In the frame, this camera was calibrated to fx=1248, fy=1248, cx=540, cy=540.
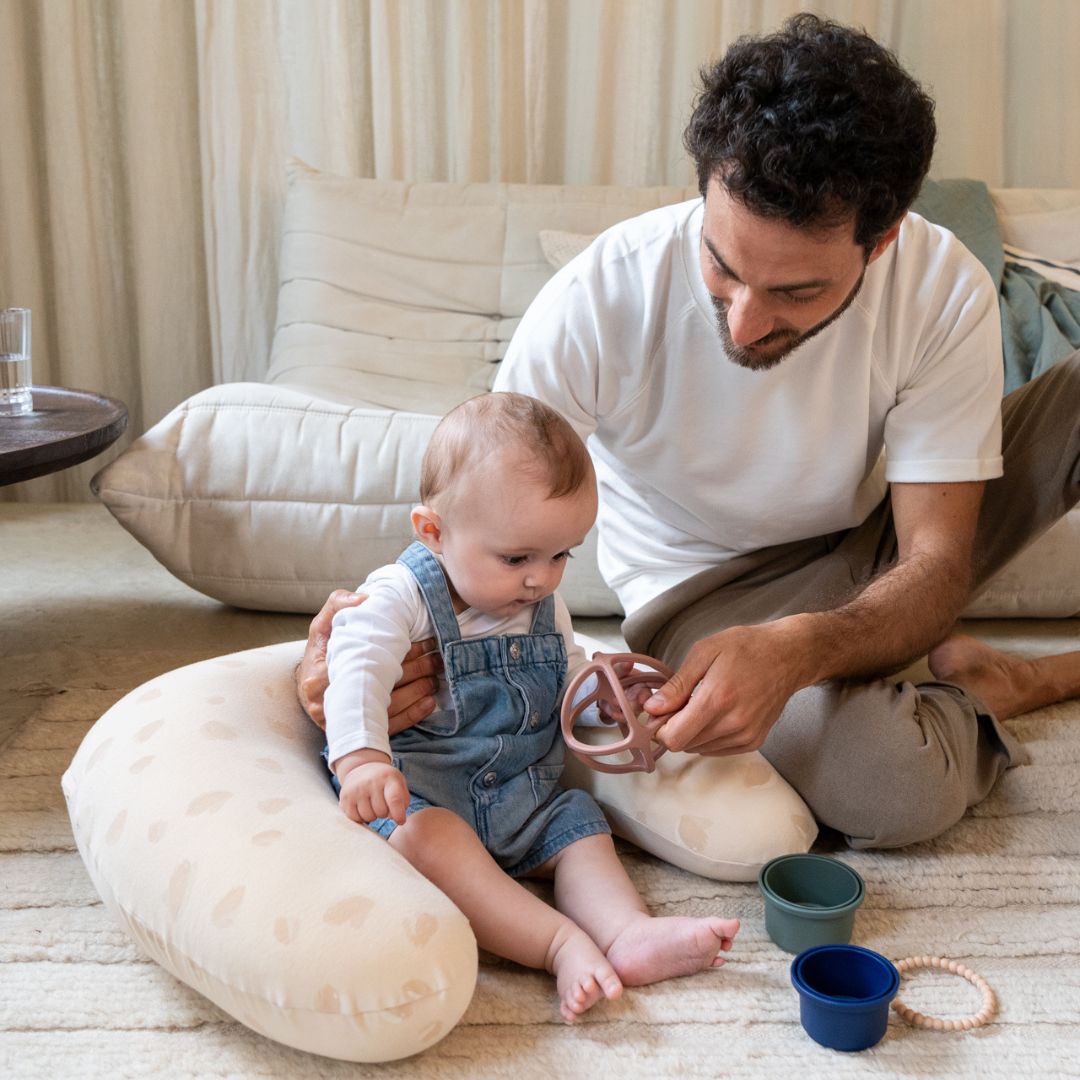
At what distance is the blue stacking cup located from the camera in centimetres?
117

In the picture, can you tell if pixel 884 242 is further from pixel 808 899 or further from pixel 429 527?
pixel 808 899

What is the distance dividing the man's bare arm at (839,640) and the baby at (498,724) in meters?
0.18

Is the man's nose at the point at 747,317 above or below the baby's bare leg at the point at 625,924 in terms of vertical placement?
above

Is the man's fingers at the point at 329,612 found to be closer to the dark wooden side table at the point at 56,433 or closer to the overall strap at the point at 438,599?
the overall strap at the point at 438,599

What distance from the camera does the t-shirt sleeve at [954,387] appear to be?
66.3 inches

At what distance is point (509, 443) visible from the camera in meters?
1.37

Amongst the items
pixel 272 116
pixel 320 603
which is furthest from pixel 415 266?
pixel 320 603

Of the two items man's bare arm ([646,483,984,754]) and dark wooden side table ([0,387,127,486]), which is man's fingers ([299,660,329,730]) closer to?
man's bare arm ([646,483,984,754])

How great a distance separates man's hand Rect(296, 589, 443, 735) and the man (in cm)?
27

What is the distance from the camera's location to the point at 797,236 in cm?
138

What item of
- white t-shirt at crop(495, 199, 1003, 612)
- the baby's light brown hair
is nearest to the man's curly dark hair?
white t-shirt at crop(495, 199, 1003, 612)

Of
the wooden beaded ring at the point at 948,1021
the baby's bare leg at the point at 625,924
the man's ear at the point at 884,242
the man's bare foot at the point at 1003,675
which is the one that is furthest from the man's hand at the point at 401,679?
the man's bare foot at the point at 1003,675

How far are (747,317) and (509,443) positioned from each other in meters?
0.32

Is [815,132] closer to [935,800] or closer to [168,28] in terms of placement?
[935,800]
